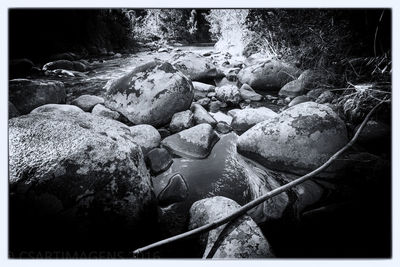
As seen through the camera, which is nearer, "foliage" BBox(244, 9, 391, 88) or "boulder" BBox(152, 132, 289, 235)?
"boulder" BBox(152, 132, 289, 235)

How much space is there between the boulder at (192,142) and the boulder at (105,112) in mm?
1033

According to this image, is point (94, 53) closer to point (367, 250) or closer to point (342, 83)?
point (342, 83)

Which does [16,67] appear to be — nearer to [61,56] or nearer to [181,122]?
[181,122]

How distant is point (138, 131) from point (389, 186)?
2608 millimetres

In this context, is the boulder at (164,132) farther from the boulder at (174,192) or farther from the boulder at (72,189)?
the boulder at (72,189)

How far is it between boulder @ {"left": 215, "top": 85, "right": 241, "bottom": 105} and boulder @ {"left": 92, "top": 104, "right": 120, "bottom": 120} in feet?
6.74

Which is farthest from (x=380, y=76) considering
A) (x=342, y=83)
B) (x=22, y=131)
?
(x=22, y=131)

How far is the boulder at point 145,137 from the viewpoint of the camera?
107 inches

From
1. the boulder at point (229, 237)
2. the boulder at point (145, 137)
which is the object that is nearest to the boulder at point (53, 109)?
the boulder at point (145, 137)

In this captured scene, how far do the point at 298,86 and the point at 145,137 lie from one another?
3331 mm

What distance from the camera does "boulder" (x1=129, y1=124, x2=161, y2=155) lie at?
272 centimetres

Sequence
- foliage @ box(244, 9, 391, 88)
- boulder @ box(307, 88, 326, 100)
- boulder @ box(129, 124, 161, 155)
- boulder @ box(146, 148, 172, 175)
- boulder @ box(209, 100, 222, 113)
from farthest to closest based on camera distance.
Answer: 1. boulder @ box(209, 100, 222, 113)
2. boulder @ box(307, 88, 326, 100)
3. boulder @ box(129, 124, 161, 155)
4. boulder @ box(146, 148, 172, 175)
5. foliage @ box(244, 9, 391, 88)

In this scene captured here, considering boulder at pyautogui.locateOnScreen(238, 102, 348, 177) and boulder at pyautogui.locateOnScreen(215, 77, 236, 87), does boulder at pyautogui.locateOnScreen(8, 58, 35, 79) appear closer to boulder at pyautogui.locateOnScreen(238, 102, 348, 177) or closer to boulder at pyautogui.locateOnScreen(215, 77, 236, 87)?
boulder at pyautogui.locateOnScreen(238, 102, 348, 177)

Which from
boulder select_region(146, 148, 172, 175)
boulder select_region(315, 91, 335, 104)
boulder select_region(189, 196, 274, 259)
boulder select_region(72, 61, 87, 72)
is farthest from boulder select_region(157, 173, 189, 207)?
boulder select_region(72, 61, 87, 72)
